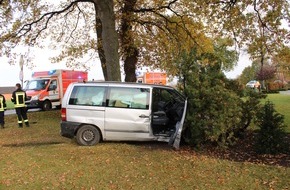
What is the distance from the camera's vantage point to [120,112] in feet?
32.3

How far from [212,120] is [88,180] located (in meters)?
3.64

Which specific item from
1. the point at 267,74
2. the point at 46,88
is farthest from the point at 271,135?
the point at 267,74

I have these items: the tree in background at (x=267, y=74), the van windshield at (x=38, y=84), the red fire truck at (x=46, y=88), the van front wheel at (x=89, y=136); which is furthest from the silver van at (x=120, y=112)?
the tree in background at (x=267, y=74)

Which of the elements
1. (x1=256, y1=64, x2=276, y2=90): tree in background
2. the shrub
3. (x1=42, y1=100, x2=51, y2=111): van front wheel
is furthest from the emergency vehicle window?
(x1=256, y1=64, x2=276, y2=90): tree in background

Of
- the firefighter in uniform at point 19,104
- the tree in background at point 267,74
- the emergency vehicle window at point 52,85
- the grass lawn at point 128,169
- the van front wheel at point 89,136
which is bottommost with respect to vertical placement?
the grass lawn at point 128,169

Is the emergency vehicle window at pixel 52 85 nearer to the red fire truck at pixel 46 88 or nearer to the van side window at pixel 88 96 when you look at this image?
the red fire truck at pixel 46 88

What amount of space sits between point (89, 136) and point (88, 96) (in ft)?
3.80

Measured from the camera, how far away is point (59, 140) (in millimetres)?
11242

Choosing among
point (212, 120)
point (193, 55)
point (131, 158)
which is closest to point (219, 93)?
point (212, 120)

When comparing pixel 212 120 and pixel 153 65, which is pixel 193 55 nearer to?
pixel 212 120

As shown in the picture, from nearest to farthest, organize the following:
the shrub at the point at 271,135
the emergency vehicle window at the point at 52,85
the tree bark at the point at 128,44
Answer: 1. the shrub at the point at 271,135
2. the tree bark at the point at 128,44
3. the emergency vehicle window at the point at 52,85

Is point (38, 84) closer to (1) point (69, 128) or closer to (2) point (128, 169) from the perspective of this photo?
(1) point (69, 128)

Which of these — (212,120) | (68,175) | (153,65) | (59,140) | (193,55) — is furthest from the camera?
(153,65)

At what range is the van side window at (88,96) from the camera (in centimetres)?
1004
